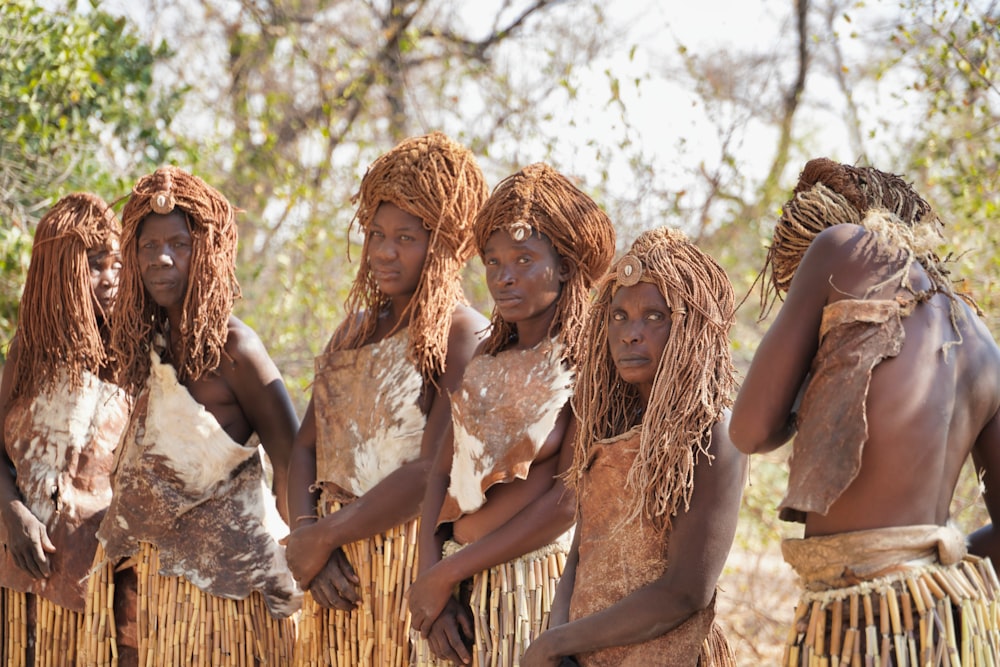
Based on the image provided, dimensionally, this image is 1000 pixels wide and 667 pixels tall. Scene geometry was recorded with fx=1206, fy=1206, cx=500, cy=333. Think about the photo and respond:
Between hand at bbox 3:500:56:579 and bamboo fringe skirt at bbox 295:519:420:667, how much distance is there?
3.76ft

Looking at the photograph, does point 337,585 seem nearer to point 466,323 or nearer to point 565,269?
point 466,323

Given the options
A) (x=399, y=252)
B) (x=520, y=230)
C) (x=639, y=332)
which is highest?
(x=399, y=252)

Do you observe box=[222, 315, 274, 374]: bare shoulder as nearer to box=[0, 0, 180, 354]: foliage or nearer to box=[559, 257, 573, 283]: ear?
box=[559, 257, 573, 283]: ear

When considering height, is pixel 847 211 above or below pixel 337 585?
above

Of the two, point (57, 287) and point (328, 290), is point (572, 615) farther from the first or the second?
point (328, 290)

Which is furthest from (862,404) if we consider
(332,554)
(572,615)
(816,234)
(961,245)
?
(961,245)

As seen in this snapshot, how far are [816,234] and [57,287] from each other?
9.45ft

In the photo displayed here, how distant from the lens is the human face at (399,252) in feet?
11.9

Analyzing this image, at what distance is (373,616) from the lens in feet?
11.4

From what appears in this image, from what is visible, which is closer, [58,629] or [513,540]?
[513,540]

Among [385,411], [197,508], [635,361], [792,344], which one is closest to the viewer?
[792,344]

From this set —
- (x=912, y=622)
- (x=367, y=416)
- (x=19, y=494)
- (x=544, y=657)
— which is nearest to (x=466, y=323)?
(x=367, y=416)

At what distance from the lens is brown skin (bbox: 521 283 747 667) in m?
2.60

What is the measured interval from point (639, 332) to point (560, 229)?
579mm
